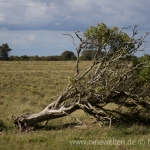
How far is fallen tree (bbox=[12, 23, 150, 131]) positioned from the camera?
9.55 meters

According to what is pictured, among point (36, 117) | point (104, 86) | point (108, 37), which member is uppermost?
point (108, 37)

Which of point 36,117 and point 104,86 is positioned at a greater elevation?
point 104,86

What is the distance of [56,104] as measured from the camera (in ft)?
32.4

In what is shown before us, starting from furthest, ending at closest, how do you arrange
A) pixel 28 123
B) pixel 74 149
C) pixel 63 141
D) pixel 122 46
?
1. pixel 122 46
2. pixel 28 123
3. pixel 63 141
4. pixel 74 149

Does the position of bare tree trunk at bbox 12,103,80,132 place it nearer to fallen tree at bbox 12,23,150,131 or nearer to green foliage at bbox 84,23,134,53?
fallen tree at bbox 12,23,150,131

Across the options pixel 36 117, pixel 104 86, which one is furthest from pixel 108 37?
pixel 36 117

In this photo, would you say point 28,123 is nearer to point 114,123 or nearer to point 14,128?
point 14,128

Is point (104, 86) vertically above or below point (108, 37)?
below

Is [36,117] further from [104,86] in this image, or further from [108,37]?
[108,37]

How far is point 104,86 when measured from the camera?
9.33 m

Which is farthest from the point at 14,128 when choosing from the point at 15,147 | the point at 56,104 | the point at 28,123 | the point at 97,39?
the point at 97,39

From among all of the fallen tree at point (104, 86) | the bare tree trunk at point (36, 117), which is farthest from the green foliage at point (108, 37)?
the bare tree trunk at point (36, 117)

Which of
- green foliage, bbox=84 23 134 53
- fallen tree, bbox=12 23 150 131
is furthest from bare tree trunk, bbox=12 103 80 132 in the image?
green foliage, bbox=84 23 134 53

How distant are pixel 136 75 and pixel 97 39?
214 cm
